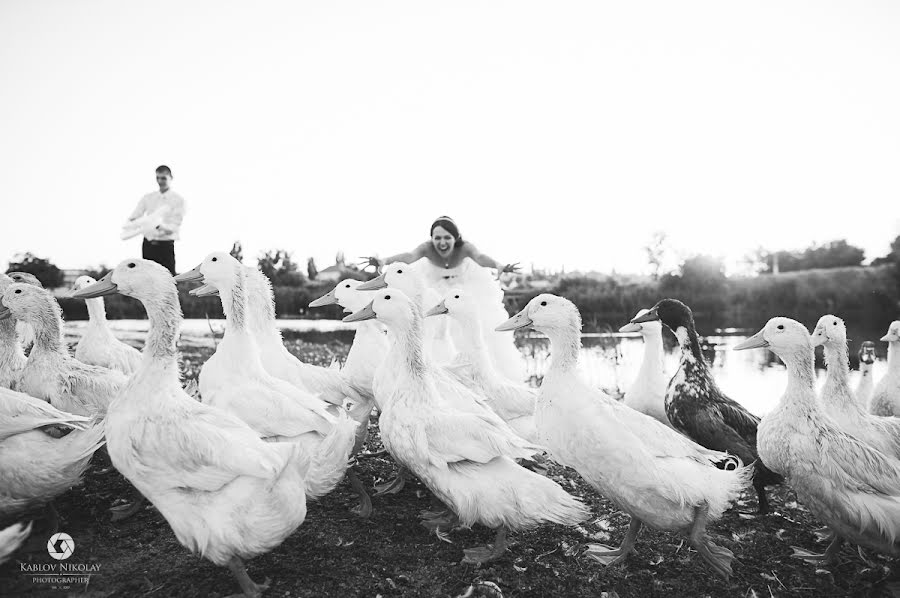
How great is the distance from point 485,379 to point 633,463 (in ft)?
6.85

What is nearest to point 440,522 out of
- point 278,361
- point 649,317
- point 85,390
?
point 278,361

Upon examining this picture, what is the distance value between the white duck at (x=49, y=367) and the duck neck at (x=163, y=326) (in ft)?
5.31

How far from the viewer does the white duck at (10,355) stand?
14.2 ft

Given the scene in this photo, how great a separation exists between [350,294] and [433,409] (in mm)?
2369

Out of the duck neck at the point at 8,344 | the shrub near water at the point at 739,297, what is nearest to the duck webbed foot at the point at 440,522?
the duck neck at the point at 8,344

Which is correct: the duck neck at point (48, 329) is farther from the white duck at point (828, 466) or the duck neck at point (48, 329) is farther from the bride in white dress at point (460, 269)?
the white duck at point (828, 466)

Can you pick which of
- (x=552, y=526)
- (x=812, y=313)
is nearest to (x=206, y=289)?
(x=552, y=526)

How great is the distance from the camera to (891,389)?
5.41 metres

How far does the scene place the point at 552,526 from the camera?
3.99 meters

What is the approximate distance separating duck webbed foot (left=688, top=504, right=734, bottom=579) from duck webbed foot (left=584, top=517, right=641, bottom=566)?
364 millimetres

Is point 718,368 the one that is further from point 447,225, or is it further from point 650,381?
point 447,225

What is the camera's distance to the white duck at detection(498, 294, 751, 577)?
10.8 feet

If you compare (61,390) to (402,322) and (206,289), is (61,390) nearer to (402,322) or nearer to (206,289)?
(206,289)
